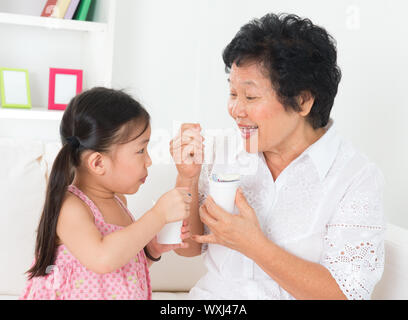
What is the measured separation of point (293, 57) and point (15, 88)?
1688mm

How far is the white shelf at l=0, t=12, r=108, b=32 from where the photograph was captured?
94.5 inches

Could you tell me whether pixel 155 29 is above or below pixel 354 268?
above

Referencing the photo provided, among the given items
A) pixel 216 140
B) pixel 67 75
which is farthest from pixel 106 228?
pixel 67 75

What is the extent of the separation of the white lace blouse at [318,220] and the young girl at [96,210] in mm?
216

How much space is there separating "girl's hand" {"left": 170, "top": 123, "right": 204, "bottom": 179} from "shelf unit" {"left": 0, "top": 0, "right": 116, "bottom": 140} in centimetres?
113

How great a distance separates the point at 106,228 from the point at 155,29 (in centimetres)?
162

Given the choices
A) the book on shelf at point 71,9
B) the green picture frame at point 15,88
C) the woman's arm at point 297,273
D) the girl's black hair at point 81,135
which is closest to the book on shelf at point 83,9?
the book on shelf at point 71,9

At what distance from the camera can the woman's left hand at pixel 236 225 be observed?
1.31 m

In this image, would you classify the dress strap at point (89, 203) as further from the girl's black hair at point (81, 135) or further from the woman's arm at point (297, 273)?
the woman's arm at point (297, 273)

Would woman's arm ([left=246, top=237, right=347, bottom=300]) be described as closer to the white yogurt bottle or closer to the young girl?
the white yogurt bottle

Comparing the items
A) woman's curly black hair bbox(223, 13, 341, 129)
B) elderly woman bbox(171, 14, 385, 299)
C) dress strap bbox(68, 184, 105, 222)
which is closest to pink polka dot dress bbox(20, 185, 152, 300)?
dress strap bbox(68, 184, 105, 222)

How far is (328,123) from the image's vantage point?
156 cm
